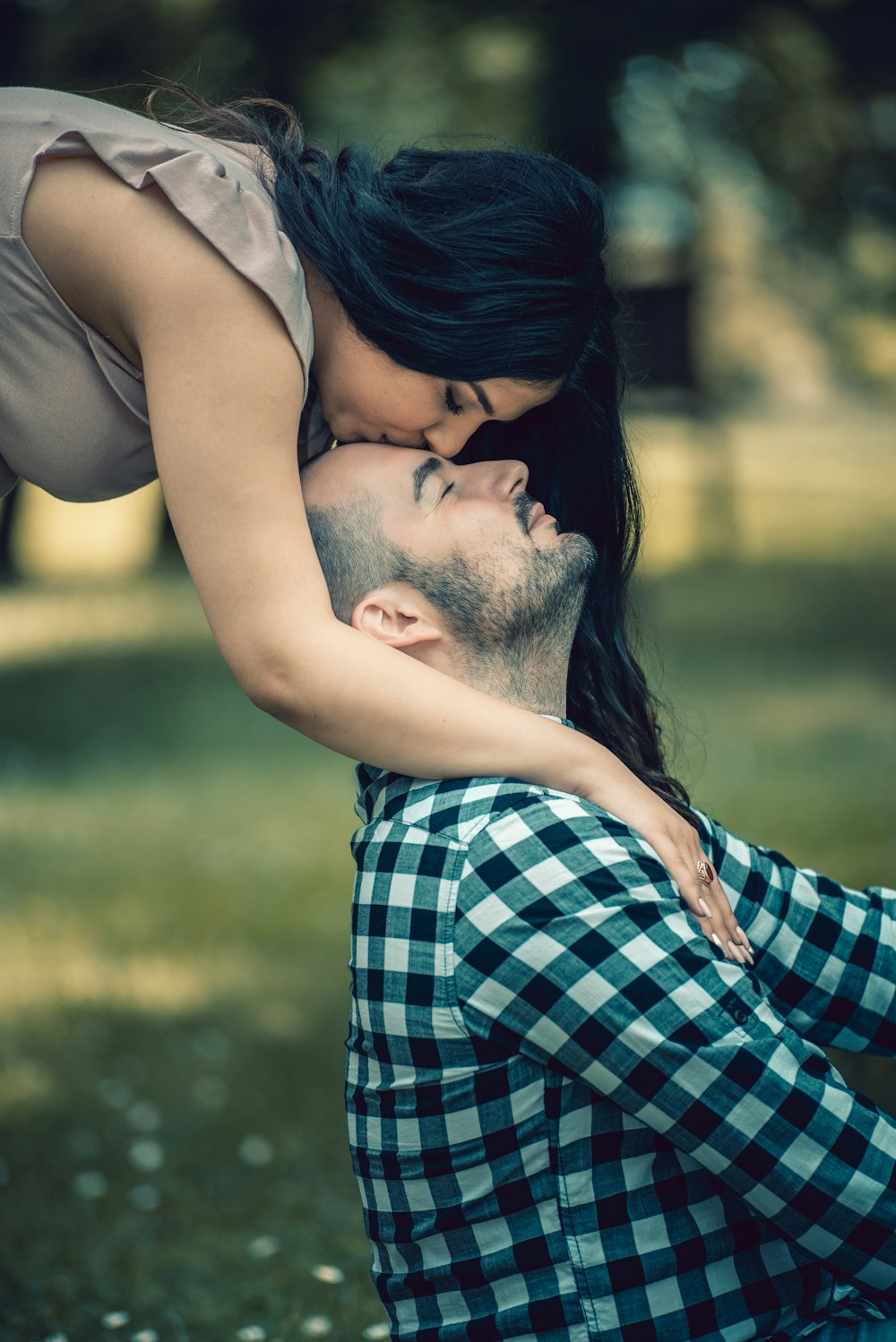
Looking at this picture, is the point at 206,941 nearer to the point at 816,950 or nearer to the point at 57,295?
the point at 816,950

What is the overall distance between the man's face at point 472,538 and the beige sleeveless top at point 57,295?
276 mm

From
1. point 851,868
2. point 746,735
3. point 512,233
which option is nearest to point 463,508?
point 512,233

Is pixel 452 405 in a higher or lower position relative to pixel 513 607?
higher

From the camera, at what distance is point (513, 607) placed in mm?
2312

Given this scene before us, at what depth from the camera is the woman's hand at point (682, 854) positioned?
6.79ft

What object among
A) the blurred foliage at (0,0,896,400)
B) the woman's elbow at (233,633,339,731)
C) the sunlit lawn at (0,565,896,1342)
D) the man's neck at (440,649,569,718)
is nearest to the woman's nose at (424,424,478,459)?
the man's neck at (440,649,569,718)

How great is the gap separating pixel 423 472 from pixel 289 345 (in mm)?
354

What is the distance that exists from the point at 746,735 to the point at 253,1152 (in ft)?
18.9

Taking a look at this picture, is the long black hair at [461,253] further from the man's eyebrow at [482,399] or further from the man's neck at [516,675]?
the man's neck at [516,675]

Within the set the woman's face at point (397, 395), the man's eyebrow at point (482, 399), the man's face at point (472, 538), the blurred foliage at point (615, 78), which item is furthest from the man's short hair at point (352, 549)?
the blurred foliage at point (615, 78)

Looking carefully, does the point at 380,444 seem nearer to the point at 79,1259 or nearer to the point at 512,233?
the point at 512,233

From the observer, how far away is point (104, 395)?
7.69ft

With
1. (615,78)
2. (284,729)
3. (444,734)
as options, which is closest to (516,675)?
(444,734)

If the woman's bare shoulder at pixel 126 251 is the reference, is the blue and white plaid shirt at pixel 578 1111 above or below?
below
